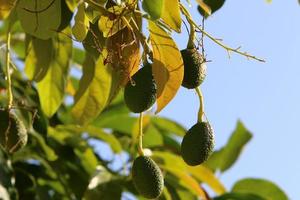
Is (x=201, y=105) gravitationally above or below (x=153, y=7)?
below

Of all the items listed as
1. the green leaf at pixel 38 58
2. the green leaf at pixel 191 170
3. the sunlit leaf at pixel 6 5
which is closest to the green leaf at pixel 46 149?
the green leaf at pixel 191 170

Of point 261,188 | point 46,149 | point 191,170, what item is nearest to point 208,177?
point 191,170

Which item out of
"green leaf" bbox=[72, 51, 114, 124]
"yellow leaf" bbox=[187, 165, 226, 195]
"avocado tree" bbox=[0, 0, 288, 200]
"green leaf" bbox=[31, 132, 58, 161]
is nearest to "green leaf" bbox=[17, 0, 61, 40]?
"avocado tree" bbox=[0, 0, 288, 200]

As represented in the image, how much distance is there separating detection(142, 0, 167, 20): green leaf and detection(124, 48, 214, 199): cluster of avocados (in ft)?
0.30

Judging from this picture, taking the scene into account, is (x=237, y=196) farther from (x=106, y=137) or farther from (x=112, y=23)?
(x=112, y=23)

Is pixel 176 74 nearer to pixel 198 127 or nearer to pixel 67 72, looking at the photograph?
pixel 198 127

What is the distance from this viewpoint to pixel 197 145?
1141 millimetres

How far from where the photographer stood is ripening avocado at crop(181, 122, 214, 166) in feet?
3.72

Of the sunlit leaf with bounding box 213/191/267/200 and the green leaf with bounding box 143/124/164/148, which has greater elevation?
the green leaf with bounding box 143/124/164/148

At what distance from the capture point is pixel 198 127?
1.18 m

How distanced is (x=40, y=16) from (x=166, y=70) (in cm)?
20

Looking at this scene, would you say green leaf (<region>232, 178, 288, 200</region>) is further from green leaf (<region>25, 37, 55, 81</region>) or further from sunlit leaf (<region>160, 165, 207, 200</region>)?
green leaf (<region>25, 37, 55, 81</region>)

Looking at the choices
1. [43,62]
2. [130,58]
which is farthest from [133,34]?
[43,62]

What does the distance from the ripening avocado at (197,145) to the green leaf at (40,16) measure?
0.26 metres
